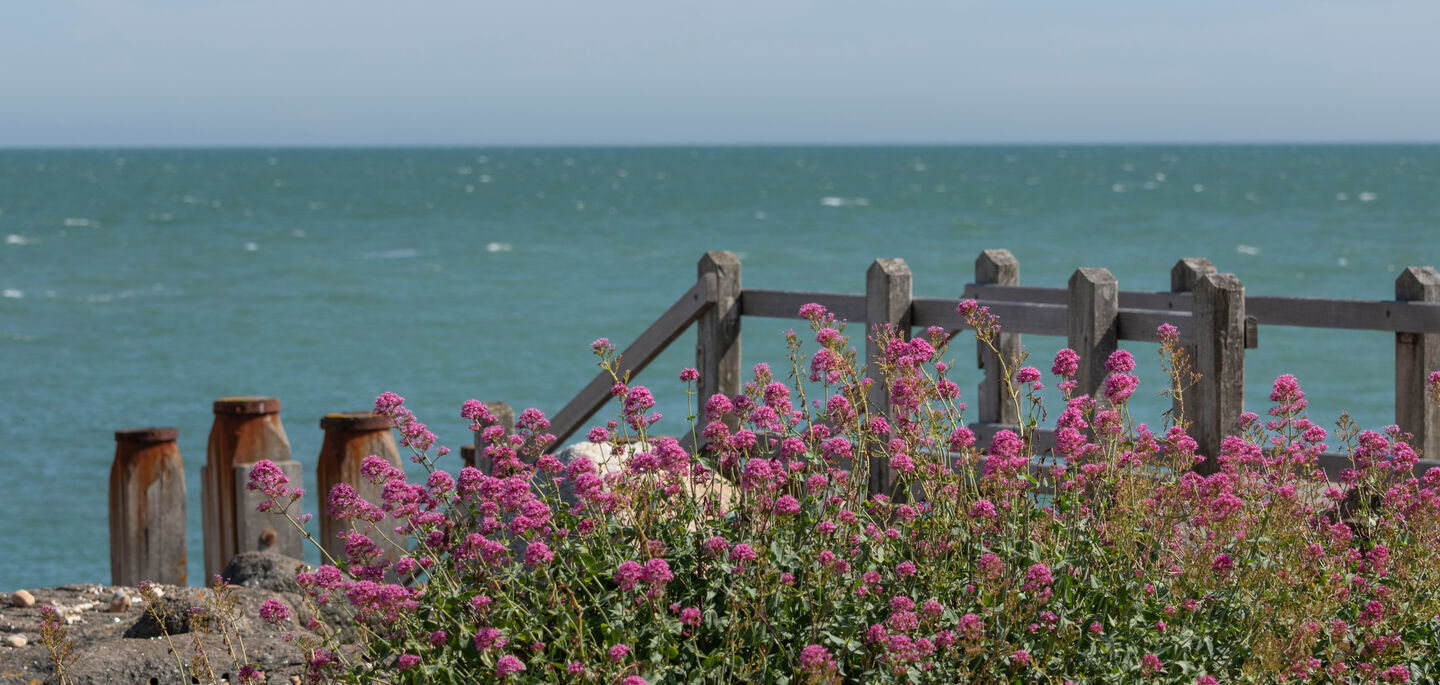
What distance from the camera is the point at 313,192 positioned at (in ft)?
274

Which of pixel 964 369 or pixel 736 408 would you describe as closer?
pixel 736 408

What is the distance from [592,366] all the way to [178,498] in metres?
13.9

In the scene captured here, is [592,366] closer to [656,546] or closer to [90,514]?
[90,514]

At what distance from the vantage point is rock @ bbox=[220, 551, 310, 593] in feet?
20.6

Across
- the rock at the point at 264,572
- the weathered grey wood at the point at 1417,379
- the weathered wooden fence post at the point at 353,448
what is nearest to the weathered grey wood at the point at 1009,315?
the weathered grey wood at the point at 1417,379

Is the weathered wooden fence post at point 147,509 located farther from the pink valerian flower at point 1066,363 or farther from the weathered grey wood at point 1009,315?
the pink valerian flower at point 1066,363

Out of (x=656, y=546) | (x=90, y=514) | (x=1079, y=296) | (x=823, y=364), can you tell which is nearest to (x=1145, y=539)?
(x=823, y=364)

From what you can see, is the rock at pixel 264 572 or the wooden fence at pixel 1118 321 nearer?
the wooden fence at pixel 1118 321

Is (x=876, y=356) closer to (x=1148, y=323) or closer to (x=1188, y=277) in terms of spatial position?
(x=1148, y=323)

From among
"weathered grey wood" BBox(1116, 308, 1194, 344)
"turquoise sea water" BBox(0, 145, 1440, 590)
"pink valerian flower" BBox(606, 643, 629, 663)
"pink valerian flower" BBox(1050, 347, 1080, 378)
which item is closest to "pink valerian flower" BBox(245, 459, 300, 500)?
"pink valerian flower" BBox(606, 643, 629, 663)

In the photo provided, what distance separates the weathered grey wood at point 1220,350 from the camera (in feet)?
17.6

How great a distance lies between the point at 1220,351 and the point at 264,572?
13.7ft

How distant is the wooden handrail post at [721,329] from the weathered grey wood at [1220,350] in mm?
2019

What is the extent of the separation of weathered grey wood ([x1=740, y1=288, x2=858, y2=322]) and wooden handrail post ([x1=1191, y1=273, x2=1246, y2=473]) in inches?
57.4
